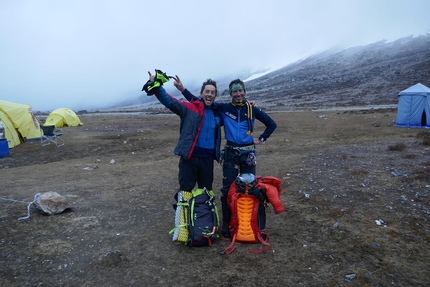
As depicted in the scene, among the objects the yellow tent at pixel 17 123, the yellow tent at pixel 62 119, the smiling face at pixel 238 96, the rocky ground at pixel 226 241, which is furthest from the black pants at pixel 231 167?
the yellow tent at pixel 62 119

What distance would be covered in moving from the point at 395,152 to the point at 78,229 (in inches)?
363

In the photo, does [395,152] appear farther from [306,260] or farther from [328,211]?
[306,260]

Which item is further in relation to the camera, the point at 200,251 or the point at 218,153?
the point at 218,153

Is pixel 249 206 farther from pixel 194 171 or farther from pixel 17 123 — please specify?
pixel 17 123

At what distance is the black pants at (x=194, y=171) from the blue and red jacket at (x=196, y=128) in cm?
9

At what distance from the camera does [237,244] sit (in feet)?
13.8

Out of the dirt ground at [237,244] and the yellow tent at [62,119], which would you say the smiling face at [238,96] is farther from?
the yellow tent at [62,119]

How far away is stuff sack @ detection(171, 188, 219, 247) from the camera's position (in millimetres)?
4148

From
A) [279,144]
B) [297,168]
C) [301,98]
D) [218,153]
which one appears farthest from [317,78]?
[218,153]

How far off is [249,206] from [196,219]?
0.77 meters

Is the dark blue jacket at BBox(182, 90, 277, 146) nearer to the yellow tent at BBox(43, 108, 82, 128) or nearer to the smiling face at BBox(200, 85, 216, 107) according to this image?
the smiling face at BBox(200, 85, 216, 107)

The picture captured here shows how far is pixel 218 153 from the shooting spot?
4391 mm

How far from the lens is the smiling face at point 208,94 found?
4254mm

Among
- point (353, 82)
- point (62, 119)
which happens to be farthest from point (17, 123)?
point (353, 82)
